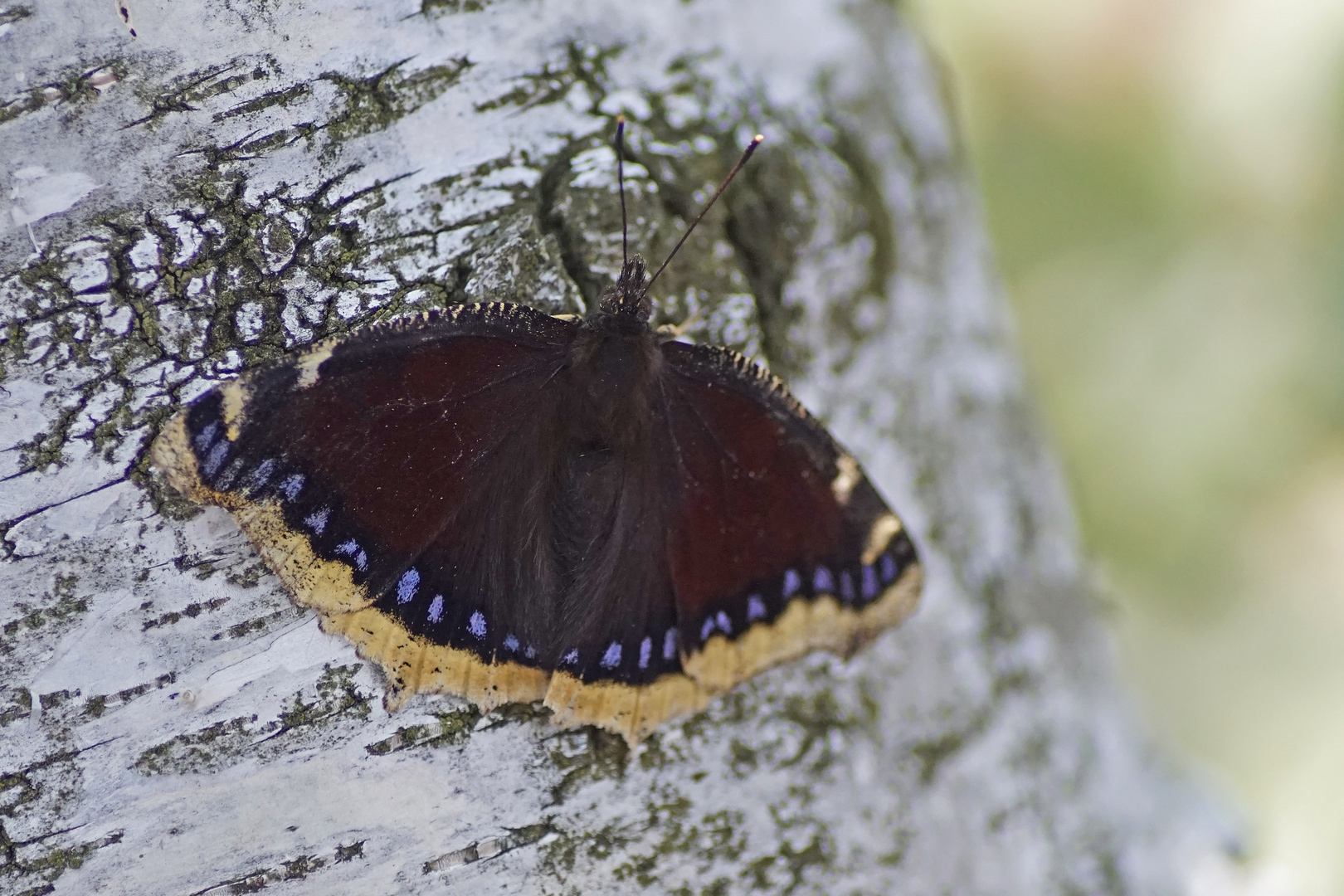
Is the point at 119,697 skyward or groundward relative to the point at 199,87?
groundward

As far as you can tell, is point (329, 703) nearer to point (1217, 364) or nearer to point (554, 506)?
point (554, 506)

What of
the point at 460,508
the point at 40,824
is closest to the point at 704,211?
the point at 460,508

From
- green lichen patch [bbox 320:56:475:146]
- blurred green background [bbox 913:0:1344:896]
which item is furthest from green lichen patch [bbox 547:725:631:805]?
blurred green background [bbox 913:0:1344:896]

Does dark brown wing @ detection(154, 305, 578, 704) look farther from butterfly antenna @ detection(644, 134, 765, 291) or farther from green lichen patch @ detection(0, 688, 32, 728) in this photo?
green lichen patch @ detection(0, 688, 32, 728)

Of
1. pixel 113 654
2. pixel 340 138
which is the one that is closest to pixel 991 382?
pixel 340 138

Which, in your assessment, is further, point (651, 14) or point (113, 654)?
point (651, 14)

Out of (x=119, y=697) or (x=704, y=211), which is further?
(x=704, y=211)

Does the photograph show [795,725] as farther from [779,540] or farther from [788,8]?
[788,8]
